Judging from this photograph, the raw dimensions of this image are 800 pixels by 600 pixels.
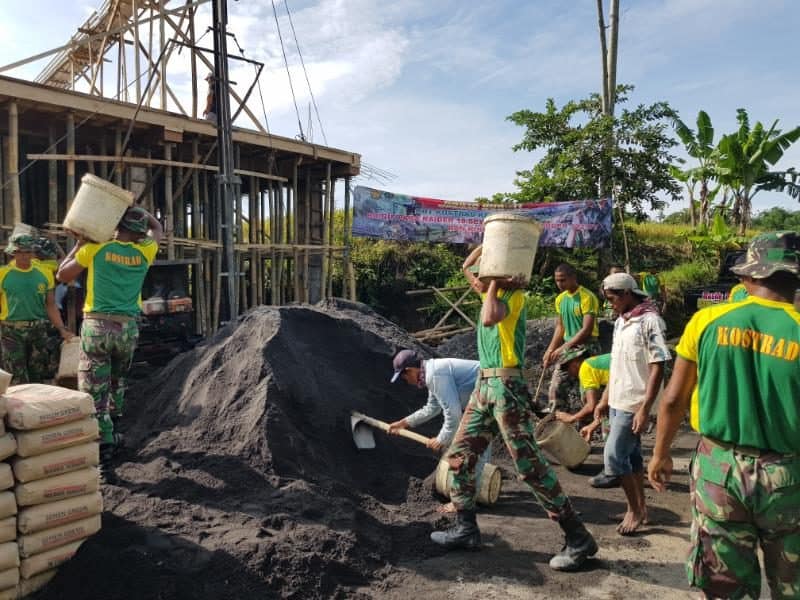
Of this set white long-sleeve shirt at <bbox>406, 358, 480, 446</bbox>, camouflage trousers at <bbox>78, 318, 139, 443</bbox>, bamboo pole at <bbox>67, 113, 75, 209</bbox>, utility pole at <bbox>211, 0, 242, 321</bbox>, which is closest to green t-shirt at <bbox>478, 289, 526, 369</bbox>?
white long-sleeve shirt at <bbox>406, 358, 480, 446</bbox>

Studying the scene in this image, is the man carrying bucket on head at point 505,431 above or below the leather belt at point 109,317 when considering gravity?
below

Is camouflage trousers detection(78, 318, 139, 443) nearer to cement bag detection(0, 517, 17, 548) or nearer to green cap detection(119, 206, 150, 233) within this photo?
green cap detection(119, 206, 150, 233)

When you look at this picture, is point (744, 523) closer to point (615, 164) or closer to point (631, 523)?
point (631, 523)

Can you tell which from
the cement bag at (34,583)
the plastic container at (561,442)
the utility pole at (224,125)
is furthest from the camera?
the utility pole at (224,125)

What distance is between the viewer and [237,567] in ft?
11.0

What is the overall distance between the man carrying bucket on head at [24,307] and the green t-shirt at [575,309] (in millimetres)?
4763

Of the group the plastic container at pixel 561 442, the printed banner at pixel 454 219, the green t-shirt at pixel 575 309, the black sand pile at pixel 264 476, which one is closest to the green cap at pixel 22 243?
the black sand pile at pixel 264 476

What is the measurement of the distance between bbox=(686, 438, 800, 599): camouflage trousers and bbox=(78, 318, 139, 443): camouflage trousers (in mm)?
3864

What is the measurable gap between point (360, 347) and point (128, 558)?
10.9 feet

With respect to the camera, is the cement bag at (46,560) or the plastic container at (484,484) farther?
the plastic container at (484,484)

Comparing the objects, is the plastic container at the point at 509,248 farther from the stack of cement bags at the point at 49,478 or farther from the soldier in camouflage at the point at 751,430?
the stack of cement bags at the point at 49,478

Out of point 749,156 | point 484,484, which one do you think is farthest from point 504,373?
point 749,156

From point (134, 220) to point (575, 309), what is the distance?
4.11 metres

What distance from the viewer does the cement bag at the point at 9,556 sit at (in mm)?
2922
